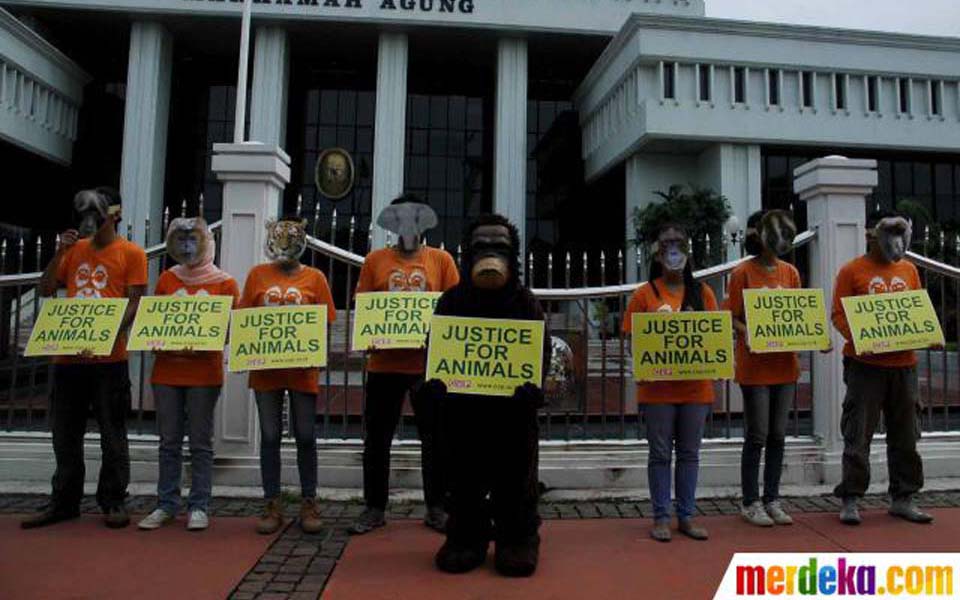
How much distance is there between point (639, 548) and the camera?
4023 mm

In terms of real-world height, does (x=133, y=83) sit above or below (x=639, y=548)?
above

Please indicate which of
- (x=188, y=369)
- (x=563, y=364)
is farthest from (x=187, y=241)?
(x=563, y=364)

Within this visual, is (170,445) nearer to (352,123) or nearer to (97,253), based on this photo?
(97,253)

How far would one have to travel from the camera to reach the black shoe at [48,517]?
4.29 meters

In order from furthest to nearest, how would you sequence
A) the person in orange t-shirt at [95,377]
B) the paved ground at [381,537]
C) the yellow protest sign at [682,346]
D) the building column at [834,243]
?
the building column at [834,243]
the person in orange t-shirt at [95,377]
the yellow protest sign at [682,346]
the paved ground at [381,537]

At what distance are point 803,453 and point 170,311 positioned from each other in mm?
4824

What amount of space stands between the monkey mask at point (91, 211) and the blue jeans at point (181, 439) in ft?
3.60

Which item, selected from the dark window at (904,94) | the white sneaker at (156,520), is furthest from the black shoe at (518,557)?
the dark window at (904,94)

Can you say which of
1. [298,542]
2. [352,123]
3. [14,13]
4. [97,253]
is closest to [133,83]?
[14,13]

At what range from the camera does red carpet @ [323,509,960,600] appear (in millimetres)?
3350

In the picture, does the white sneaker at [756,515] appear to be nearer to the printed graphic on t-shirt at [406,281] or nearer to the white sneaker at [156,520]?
the printed graphic on t-shirt at [406,281]

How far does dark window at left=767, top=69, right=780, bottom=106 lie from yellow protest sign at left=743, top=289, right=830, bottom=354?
20.9 metres

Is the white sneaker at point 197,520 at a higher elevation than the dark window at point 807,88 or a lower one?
lower

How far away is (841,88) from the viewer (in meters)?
23.3
